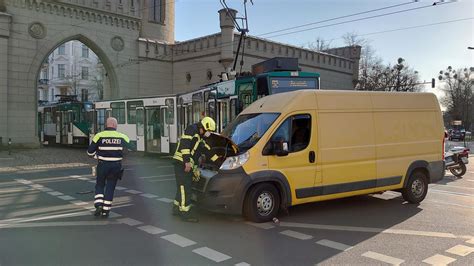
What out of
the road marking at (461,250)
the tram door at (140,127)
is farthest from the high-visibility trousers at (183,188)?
the tram door at (140,127)

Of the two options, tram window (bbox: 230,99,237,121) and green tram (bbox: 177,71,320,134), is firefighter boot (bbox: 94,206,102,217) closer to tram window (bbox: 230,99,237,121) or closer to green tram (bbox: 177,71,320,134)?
green tram (bbox: 177,71,320,134)

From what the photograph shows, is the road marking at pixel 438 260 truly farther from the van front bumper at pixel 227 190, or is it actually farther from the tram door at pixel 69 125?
the tram door at pixel 69 125

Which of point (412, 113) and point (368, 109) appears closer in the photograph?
point (368, 109)

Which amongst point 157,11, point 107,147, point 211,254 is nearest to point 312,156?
point 211,254

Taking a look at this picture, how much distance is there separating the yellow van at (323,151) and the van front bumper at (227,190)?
0.05ft

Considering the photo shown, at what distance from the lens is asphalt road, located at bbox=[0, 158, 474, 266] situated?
547 centimetres

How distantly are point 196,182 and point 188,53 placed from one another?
96.2 feet

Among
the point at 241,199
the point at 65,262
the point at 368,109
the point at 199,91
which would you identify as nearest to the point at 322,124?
the point at 368,109

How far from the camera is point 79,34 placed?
31641 millimetres

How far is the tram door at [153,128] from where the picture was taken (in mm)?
20369

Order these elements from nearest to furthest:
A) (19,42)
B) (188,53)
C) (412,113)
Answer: (412,113) < (19,42) < (188,53)

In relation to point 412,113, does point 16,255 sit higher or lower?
lower

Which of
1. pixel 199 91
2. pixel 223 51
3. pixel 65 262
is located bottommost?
pixel 65 262

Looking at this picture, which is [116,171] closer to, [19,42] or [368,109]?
[368,109]
